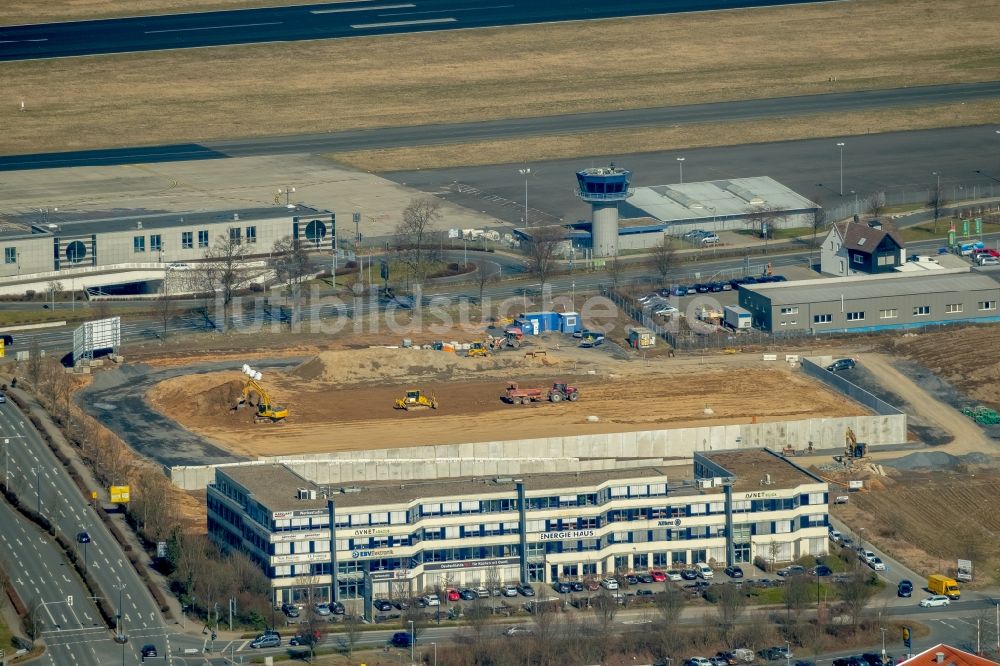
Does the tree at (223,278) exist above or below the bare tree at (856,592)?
above

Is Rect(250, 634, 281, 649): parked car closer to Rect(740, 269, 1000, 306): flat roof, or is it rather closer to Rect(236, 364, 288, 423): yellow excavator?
Rect(236, 364, 288, 423): yellow excavator

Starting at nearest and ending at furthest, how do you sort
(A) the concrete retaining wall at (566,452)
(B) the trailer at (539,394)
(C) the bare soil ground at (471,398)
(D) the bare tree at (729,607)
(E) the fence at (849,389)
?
(D) the bare tree at (729,607) < (A) the concrete retaining wall at (566,452) < (C) the bare soil ground at (471,398) < (E) the fence at (849,389) < (B) the trailer at (539,394)

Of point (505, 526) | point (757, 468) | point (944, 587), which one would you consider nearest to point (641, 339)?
point (757, 468)

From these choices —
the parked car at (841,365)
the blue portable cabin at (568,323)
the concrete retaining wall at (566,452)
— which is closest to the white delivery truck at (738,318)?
the parked car at (841,365)

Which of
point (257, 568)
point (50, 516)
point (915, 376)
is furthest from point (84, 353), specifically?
point (915, 376)

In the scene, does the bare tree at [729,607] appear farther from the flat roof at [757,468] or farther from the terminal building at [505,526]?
the flat roof at [757,468]

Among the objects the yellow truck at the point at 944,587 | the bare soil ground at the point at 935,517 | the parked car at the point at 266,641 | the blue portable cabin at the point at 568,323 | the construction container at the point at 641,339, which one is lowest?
the parked car at the point at 266,641

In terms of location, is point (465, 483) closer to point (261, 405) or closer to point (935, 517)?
point (261, 405)
